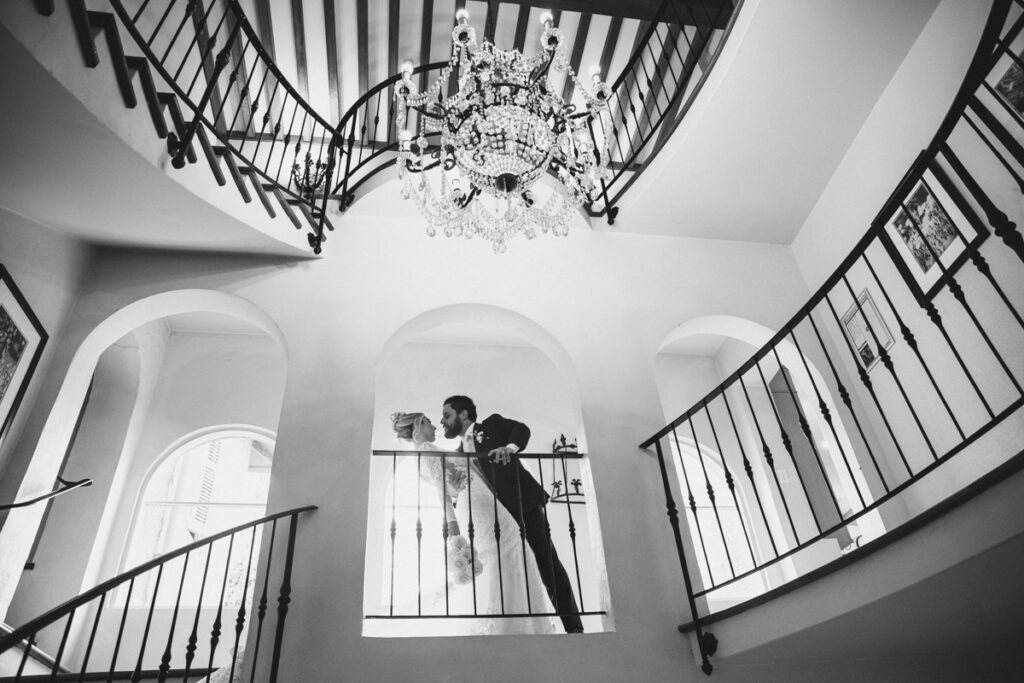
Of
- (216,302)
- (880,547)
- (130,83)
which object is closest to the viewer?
(880,547)

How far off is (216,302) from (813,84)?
447 cm

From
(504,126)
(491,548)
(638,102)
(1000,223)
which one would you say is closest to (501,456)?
(491,548)

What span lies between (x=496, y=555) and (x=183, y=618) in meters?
3.10

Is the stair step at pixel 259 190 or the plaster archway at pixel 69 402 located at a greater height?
the stair step at pixel 259 190

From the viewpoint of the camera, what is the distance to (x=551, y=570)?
13.5 feet

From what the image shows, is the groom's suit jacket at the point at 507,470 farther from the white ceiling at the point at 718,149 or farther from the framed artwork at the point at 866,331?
the framed artwork at the point at 866,331

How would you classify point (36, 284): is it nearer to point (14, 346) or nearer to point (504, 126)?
point (14, 346)

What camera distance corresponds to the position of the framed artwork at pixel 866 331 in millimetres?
4391

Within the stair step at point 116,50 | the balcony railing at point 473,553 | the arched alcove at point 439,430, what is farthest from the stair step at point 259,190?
the balcony railing at point 473,553

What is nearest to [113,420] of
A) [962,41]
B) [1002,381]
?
[1002,381]

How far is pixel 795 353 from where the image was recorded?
4742mm

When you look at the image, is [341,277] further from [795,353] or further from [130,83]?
[795,353]

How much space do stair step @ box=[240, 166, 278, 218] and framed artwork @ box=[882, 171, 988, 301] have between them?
151 inches

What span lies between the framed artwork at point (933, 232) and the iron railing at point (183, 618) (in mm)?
3864
